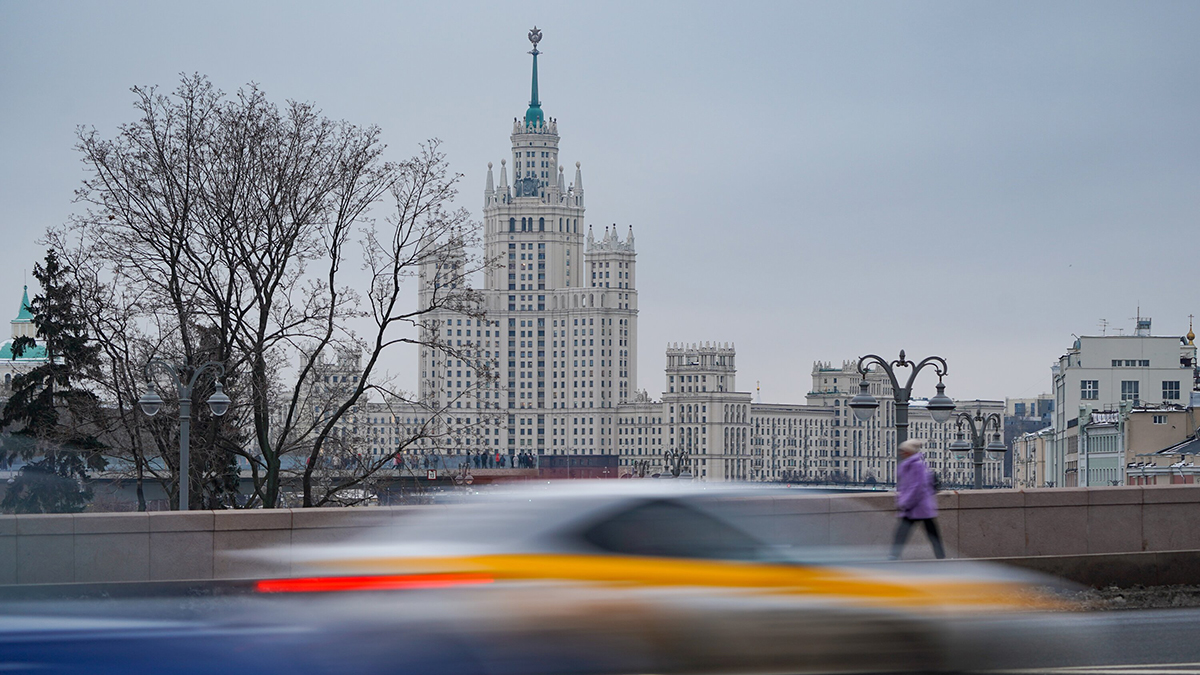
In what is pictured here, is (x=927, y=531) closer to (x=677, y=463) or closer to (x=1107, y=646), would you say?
(x=1107, y=646)

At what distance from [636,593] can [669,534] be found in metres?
0.45

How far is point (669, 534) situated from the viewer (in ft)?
25.4

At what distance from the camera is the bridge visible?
605 inches

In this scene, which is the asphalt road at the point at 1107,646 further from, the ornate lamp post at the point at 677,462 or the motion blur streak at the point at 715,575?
the ornate lamp post at the point at 677,462

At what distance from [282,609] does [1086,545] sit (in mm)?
12274

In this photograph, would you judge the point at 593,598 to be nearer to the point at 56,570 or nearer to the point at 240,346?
the point at 56,570

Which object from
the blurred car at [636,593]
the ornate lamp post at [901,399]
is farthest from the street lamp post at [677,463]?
the blurred car at [636,593]

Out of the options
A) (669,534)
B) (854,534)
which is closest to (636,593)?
(669,534)

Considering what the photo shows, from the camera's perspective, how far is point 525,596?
7309mm

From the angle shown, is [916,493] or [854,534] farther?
[854,534]

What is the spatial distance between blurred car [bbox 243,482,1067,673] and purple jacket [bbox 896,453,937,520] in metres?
5.14

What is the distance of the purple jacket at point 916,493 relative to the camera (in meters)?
13.1

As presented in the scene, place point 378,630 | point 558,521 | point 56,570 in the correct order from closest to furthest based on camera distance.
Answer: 1. point 378,630
2. point 558,521
3. point 56,570

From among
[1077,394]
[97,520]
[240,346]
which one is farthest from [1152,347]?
[97,520]
